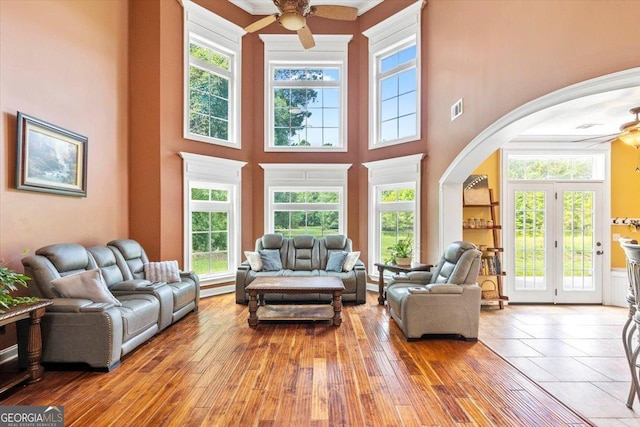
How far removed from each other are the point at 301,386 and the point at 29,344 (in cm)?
225

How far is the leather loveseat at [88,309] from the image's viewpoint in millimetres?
2721

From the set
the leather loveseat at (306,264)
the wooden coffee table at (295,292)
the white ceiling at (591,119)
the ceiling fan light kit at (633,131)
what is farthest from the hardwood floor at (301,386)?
the ceiling fan light kit at (633,131)

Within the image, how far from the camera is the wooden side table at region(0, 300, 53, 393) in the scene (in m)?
2.46

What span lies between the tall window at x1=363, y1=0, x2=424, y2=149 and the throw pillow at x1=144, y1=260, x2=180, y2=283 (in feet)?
13.3

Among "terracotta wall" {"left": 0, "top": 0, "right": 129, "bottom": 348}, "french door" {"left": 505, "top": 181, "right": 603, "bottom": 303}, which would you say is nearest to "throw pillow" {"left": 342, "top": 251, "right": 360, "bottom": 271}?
"french door" {"left": 505, "top": 181, "right": 603, "bottom": 303}

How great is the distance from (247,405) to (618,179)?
20.9 feet

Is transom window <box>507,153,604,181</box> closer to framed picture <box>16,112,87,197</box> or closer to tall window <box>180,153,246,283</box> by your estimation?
tall window <box>180,153,246,283</box>

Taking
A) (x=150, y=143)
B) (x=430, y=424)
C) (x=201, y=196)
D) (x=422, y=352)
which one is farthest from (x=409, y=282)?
(x=150, y=143)

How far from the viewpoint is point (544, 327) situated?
156 inches

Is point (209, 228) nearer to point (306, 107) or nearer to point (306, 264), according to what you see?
point (306, 264)

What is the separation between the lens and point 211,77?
5.68 metres

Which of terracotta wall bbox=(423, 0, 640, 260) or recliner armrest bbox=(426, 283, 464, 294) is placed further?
recliner armrest bbox=(426, 283, 464, 294)

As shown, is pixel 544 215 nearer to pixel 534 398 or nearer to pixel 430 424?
pixel 534 398

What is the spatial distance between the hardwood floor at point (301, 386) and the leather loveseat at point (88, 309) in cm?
17
